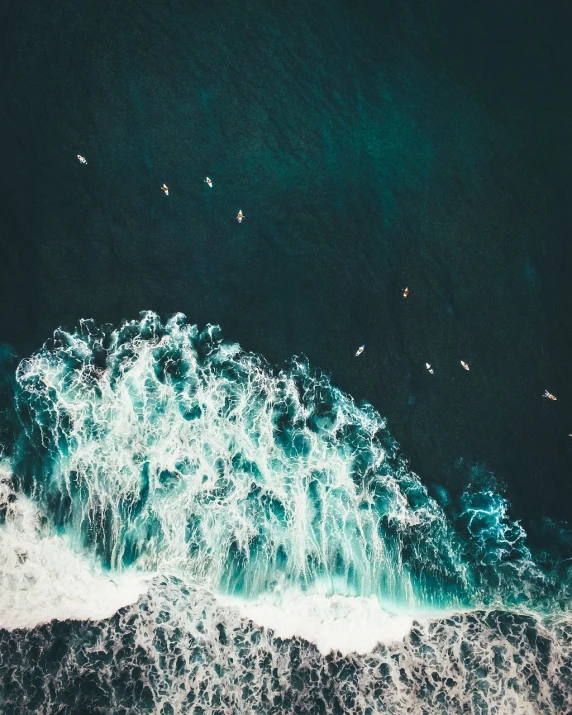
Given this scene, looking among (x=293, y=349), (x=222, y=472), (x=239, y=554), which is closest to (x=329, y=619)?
(x=239, y=554)

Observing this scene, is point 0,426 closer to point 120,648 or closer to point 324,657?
Result: point 120,648

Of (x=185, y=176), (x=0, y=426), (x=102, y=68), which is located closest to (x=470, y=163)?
(x=185, y=176)

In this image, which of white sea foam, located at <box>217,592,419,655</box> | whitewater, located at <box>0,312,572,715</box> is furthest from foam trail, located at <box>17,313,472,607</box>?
white sea foam, located at <box>217,592,419,655</box>

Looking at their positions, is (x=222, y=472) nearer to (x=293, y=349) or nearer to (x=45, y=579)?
(x=293, y=349)

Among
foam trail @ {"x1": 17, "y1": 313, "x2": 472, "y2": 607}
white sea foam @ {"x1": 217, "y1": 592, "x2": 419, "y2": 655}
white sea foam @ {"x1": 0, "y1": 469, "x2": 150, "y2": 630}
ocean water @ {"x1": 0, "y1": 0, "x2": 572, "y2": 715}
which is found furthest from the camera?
foam trail @ {"x1": 17, "y1": 313, "x2": 472, "y2": 607}

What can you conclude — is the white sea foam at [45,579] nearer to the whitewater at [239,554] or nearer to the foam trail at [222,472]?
the whitewater at [239,554]

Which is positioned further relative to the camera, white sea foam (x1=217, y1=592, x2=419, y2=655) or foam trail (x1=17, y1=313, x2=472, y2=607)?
foam trail (x1=17, y1=313, x2=472, y2=607)

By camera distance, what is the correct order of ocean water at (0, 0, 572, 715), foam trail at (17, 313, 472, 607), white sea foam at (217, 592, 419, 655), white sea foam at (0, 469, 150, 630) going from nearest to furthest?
white sea foam at (0, 469, 150, 630)
ocean water at (0, 0, 572, 715)
white sea foam at (217, 592, 419, 655)
foam trail at (17, 313, 472, 607)

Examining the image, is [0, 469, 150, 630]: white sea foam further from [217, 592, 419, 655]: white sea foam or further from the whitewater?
[217, 592, 419, 655]: white sea foam
